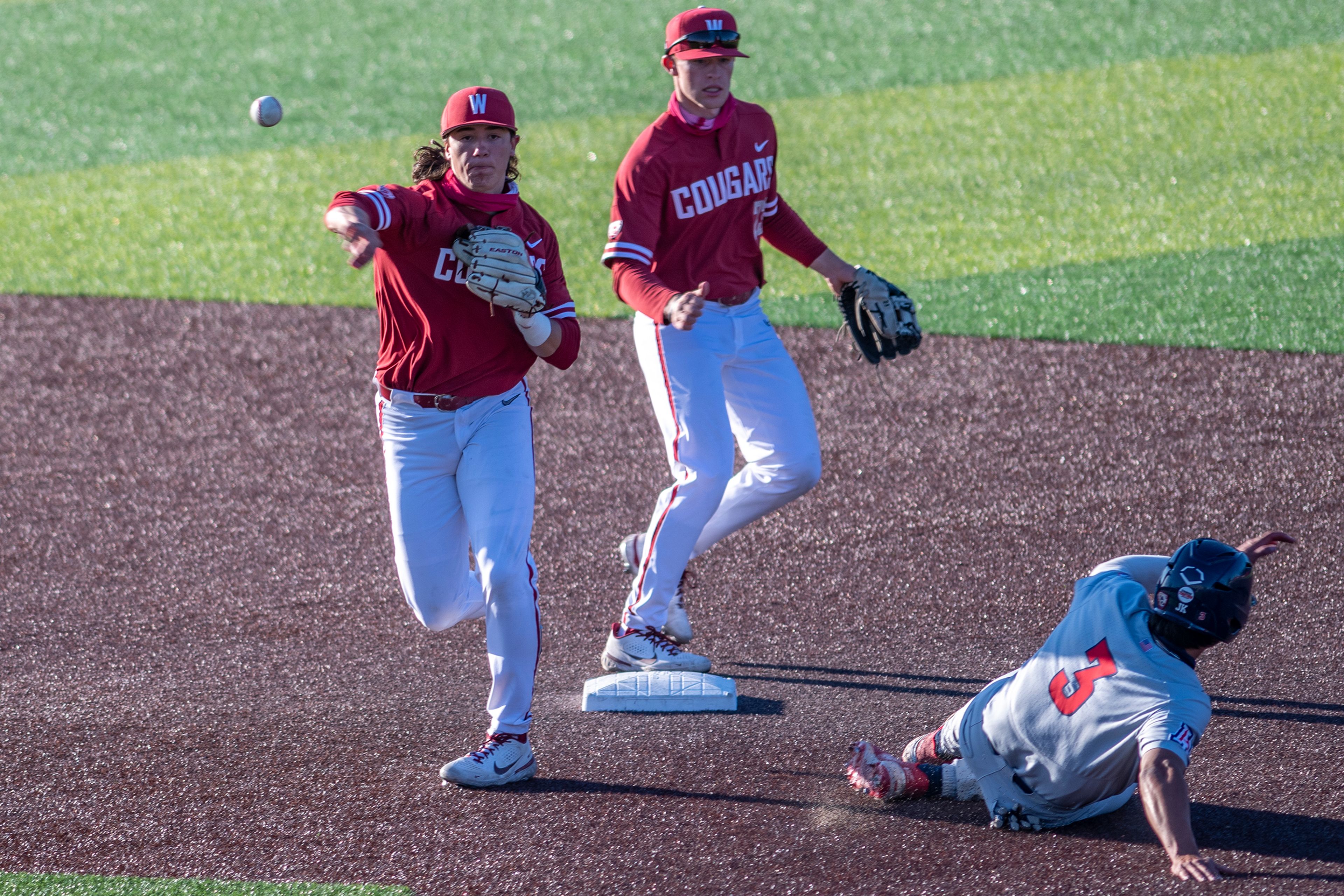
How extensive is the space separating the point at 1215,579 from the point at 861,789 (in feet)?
4.25

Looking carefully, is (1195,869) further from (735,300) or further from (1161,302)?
(1161,302)

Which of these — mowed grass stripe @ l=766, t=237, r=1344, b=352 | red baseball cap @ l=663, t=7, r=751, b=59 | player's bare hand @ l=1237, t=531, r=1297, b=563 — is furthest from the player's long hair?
mowed grass stripe @ l=766, t=237, r=1344, b=352

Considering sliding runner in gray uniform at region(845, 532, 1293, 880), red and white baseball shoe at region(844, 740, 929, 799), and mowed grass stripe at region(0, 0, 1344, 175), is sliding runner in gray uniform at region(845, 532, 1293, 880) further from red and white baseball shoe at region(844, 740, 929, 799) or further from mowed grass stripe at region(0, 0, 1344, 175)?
mowed grass stripe at region(0, 0, 1344, 175)

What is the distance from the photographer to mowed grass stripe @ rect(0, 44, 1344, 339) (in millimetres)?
10562

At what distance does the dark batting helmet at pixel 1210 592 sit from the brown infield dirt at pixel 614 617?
726 mm

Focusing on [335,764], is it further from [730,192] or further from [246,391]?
[246,391]

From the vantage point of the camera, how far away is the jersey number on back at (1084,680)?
3971 mm

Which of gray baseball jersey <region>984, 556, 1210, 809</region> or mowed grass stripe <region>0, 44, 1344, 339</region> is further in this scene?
mowed grass stripe <region>0, 44, 1344, 339</region>

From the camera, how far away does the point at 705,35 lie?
16.7ft

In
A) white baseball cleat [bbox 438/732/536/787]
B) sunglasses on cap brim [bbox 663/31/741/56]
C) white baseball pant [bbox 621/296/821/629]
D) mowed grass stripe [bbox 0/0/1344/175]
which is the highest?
mowed grass stripe [bbox 0/0/1344/175]

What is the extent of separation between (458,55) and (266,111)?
9.37 metres

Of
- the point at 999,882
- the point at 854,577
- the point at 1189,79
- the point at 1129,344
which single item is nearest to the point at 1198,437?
the point at 1129,344

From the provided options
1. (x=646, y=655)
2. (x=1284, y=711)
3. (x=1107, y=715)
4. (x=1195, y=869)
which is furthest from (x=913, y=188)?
(x=1195, y=869)

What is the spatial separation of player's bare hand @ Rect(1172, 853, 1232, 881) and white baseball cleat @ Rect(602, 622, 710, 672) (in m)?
2.10
